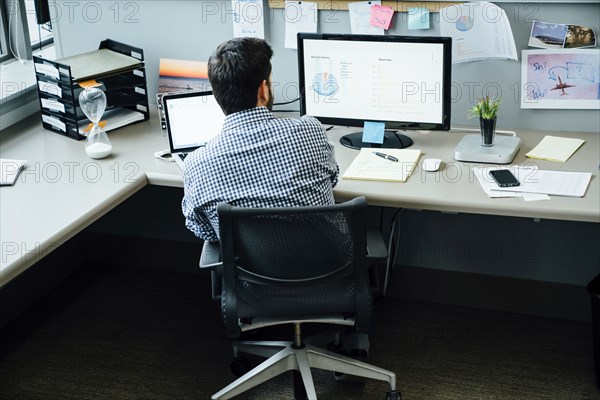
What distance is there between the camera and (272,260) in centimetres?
195

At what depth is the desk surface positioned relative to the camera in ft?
6.59

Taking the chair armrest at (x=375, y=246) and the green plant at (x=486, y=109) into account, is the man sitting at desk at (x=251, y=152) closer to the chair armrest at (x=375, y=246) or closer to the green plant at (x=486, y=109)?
the chair armrest at (x=375, y=246)

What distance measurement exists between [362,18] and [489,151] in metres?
0.63

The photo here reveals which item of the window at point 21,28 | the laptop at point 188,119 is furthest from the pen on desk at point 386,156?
the window at point 21,28

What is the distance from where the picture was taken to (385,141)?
2.56 m

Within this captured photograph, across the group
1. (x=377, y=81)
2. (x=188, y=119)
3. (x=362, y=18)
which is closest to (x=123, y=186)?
(x=188, y=119)

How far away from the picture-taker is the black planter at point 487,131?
2.38 m

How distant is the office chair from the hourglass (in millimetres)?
730

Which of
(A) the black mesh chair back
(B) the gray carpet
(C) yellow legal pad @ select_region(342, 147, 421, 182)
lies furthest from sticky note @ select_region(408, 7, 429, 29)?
(B) the gray carpet

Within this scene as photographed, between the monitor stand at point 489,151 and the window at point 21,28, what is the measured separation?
1642 mm

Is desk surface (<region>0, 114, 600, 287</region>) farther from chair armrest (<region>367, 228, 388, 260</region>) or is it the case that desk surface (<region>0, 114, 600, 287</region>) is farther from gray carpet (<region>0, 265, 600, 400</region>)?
gray carpet (<region>0, 265, 600, 400</region>)

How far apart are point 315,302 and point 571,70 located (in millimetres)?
1152

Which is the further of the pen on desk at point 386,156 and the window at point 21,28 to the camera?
the window at point 21,28

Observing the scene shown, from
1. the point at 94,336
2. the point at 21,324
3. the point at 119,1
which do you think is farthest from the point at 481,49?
the point at 21,324
